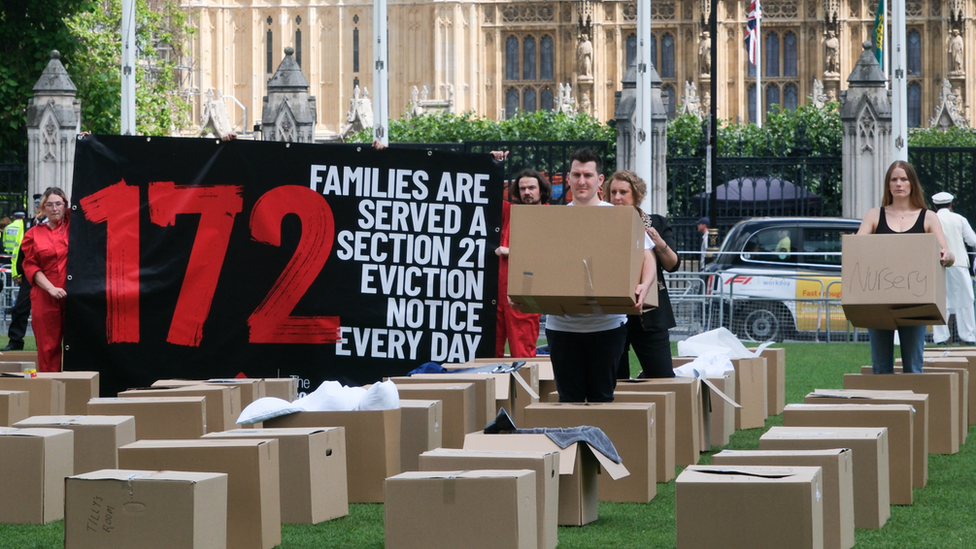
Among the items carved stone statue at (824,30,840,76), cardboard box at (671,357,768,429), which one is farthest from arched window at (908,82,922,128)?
cardboard box at (671,357,768,429)

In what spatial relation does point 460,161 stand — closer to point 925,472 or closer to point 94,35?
point 925,472

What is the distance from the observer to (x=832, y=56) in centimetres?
4853

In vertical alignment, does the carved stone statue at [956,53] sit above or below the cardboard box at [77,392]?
above

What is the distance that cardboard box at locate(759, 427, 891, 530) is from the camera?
511cm

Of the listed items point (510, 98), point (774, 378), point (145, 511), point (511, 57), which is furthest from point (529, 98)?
point (145, 511)

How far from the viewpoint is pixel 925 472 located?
6070 millimetres

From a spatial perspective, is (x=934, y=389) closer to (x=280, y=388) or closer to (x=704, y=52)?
(x=280, y=388)

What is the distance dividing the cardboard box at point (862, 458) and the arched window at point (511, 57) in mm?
47518

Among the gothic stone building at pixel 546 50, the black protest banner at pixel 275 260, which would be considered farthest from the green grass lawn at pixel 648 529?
the gothic stone building at pixel 546 50

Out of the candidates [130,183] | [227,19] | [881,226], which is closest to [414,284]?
[130,183]

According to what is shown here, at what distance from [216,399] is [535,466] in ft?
7.05

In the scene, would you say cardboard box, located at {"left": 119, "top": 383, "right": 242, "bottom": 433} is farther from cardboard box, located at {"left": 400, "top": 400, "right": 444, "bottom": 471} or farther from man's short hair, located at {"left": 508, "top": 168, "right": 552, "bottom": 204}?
man's short hair, located at {"left": 508, "top": 168, "right": 552, "bottom": 204}

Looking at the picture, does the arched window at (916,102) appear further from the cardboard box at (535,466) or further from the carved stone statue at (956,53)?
the cardboard box at (535,466)

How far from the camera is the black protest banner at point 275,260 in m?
7.84
